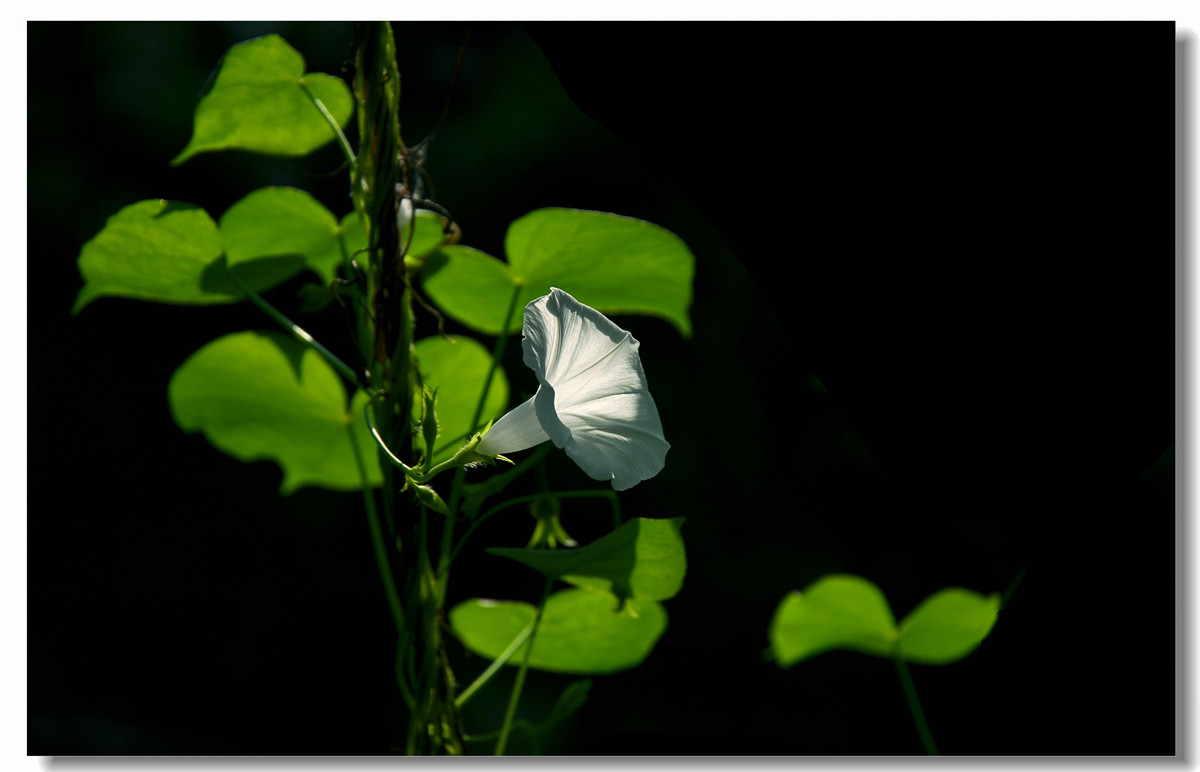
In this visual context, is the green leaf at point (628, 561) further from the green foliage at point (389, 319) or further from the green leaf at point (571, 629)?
the green leaf at point (571, 629)

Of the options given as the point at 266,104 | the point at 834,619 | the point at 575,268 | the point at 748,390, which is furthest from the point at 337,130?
the point at 748,390

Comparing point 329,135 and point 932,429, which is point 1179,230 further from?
point 329,135

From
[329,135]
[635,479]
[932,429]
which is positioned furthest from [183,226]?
[932,429]

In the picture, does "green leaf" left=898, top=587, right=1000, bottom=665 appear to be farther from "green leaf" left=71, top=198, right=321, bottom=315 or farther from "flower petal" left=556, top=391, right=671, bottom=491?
"green leaf" left=71, top=198, right=321, bottom=315

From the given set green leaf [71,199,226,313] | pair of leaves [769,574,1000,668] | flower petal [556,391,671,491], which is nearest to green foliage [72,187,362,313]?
green leaf [71,199,226,313]

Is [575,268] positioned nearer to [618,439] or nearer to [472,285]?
[472,285]

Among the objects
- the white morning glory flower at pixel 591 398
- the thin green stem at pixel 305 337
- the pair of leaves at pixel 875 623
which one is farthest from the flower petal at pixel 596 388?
the pair of leaves at pixel 875 623

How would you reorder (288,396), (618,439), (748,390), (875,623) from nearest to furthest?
(618,439) → (288,396) → (875,623) → (748,390)
